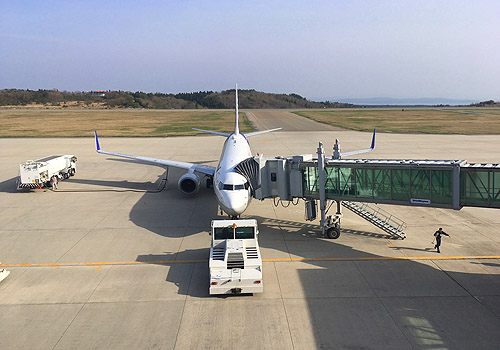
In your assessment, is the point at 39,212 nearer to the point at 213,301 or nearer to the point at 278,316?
the point at 213,301

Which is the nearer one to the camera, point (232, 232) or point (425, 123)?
point (232, 232)

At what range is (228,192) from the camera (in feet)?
75.8

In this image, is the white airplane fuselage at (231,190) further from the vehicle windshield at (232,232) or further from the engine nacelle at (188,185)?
the engine nacelle at (188,185)

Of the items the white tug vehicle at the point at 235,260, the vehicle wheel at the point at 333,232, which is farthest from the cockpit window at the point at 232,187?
the vehicle wheel at the point at 333,232

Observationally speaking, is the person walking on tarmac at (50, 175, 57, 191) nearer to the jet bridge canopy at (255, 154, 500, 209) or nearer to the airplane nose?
the airplane nose

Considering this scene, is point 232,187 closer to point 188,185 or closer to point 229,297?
point 229,297

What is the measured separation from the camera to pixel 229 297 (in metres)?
16.6

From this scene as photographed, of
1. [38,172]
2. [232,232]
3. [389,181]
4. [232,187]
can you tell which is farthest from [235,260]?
[38,172]

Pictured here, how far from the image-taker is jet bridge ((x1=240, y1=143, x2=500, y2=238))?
18.8 meters

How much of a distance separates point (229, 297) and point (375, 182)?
33.9 ft

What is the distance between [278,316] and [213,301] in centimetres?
284

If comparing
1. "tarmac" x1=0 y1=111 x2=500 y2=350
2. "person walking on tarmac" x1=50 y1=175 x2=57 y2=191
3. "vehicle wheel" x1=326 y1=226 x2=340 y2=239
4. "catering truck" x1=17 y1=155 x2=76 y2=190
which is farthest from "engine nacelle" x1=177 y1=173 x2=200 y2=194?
"catering truck" x1=17 y1=155 x2=76 y2=190

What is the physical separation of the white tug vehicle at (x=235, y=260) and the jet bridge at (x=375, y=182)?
554 centimetres

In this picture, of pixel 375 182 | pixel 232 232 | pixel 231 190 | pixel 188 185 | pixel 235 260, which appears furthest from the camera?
pixel 188 185
